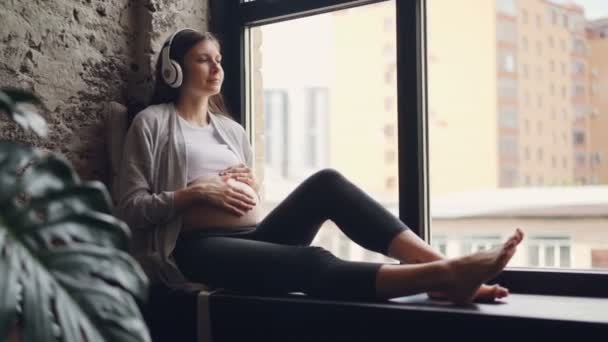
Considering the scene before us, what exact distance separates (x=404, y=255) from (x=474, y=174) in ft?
2.77

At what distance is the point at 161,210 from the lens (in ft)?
6.59

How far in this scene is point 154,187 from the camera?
2.13 m

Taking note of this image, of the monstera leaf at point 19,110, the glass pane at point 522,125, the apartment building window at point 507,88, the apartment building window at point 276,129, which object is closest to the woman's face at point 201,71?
the apartment building window at point 276,129

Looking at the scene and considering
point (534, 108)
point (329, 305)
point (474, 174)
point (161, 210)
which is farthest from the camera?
point (474, 174)

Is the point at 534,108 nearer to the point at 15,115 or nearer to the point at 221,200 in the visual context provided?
the point at 221,200

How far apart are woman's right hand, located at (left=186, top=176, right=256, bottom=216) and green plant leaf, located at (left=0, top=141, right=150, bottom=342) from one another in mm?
891

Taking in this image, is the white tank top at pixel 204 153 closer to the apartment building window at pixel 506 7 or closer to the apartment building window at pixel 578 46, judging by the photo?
the apartment building window at pixel 506 7

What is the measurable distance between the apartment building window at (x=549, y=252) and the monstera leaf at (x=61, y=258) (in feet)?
4.85

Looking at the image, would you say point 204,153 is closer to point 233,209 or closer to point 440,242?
point 233,209

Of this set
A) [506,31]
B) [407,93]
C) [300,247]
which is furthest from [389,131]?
[300,247]

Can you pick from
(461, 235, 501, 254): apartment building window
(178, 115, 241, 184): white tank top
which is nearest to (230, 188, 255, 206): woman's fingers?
(178, 115, 241, 184): white tank top

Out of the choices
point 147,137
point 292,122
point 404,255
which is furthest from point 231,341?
point 292,122

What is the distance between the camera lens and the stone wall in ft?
6.54

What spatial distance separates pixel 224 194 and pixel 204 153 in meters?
0.21
